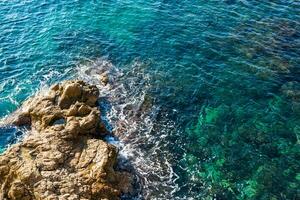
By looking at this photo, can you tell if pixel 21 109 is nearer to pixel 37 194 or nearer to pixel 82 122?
pixel 82 122

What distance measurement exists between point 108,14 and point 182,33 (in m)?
11.9

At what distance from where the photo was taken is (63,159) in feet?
112

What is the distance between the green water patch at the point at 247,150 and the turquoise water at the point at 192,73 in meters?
0.10

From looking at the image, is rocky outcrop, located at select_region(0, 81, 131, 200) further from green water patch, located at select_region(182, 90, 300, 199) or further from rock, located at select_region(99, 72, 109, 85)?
green water patch, located at select_region(182, 90, 300, 199)

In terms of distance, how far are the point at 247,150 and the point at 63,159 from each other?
17.0 metres

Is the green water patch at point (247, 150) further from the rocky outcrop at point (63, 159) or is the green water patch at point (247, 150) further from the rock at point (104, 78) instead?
the rock at point (104, 78)

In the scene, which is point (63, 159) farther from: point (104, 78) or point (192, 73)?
point (192, 73)

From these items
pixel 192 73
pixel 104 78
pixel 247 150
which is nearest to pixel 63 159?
pixel 104 78

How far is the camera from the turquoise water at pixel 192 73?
116ft

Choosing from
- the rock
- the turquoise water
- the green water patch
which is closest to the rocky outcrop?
the turquoise water

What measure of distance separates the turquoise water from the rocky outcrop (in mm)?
3469

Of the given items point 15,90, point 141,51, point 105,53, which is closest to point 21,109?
point 15,90

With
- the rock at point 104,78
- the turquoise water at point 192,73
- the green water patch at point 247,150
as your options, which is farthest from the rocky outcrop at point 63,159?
the green water patch at point 247,150

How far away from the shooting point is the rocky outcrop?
31938 mm
